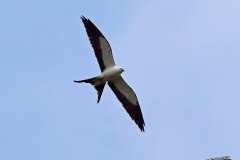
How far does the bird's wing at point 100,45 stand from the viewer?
71062 millimetres

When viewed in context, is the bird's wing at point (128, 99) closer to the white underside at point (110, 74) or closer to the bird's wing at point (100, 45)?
the white underside at point (110, 74)

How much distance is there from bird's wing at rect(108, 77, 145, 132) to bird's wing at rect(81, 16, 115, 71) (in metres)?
1.43

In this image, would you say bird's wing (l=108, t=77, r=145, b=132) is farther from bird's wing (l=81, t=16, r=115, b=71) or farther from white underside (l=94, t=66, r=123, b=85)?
bird's wing (l=81, t=16, r=115, b=71)

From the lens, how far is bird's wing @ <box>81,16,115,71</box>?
7106 cm

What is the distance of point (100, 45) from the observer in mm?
71375

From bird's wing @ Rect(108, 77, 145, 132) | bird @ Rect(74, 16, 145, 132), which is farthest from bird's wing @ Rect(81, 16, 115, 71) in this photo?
bird's wing @ Rect(108, 77, 145, 132)

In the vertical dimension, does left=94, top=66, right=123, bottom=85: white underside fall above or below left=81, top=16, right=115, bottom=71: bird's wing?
below

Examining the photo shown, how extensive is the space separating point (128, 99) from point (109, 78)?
7.77 feet

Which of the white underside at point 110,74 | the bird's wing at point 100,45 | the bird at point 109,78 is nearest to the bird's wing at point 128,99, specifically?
the bird at point 109,78

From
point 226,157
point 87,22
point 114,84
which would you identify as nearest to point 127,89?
point 114,84

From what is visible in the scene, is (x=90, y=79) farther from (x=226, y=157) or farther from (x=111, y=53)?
(x=226, y=157)

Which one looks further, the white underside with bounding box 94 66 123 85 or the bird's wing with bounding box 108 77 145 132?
the bird's wing with bounding box 108 77 145 132

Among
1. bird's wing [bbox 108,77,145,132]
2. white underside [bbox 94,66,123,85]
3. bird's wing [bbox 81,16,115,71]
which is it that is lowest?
bird's wing [bbox 108,77,145,132]

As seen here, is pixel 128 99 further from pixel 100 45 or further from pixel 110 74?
pixel 100 45
